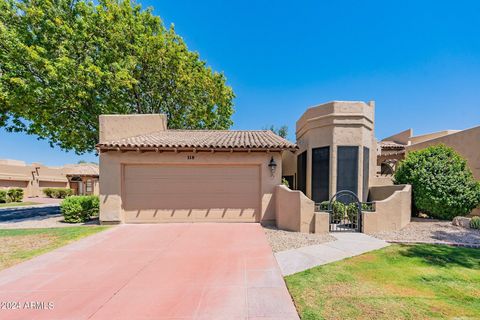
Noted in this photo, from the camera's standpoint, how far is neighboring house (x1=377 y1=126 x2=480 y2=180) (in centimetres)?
1145

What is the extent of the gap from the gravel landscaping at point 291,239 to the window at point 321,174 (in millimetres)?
3500

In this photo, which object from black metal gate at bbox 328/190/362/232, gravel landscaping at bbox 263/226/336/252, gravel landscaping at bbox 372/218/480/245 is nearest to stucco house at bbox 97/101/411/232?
gravel landscaping at bbox 372/218/480/245

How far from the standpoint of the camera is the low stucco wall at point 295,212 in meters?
8.04

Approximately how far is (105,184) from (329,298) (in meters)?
10.0

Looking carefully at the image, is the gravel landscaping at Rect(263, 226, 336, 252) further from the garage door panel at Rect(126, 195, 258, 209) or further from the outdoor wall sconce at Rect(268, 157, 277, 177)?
the outdoor wall sconce at Rect(268, 157, 277, 177)

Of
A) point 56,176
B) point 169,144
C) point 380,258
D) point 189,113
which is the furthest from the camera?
point 56,176

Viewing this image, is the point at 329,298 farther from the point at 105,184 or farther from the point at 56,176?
the point at 56,176

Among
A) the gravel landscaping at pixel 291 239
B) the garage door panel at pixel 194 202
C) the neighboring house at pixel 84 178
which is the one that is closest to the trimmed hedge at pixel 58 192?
the neighboring house at pixel 84 178

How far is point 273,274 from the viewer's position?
4613 mm

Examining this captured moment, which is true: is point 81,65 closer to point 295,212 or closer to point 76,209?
point 76,209

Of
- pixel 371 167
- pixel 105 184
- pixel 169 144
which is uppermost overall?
pixel 169 144

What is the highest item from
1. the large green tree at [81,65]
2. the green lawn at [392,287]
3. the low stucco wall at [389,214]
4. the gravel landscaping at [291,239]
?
the large green tree at [81,65]

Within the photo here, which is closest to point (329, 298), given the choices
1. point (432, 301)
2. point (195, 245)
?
point (432, 301)

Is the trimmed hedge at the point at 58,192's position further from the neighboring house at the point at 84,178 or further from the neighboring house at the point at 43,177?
the neighboring house at the point at 43,177
